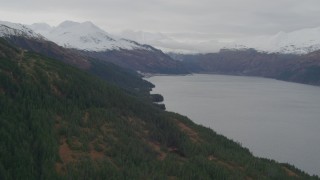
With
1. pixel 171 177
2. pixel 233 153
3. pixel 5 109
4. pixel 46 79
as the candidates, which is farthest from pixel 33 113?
pixel 233 153

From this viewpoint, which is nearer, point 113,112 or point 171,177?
point 171,177

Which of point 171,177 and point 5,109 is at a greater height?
point 5,109

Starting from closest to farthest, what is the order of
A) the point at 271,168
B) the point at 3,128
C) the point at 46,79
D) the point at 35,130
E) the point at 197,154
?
the point at 3,128, the point at 35,130, the point at 271,168, the point at 197,154, the point at 46,79

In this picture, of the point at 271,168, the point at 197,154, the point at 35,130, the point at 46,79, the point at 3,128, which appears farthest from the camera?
the point at 46,79

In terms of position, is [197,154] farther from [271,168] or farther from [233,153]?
[271,168]

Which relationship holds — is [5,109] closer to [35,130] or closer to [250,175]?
[35,130]

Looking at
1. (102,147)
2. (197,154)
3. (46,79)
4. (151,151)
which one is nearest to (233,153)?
(197,154)

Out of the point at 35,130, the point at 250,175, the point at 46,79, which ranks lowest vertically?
the point at 250,175
